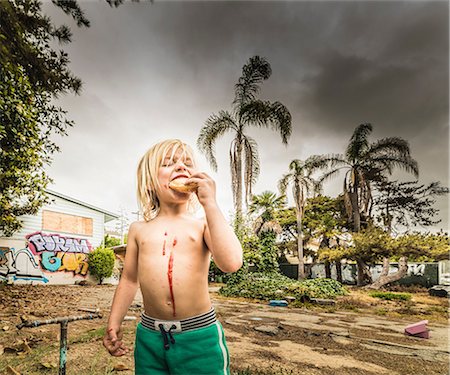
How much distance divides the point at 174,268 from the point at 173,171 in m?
0.45

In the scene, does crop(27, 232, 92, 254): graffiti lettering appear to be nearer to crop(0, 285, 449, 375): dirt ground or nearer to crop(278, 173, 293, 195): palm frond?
crop(0, 285, 449, 375): dirt ground

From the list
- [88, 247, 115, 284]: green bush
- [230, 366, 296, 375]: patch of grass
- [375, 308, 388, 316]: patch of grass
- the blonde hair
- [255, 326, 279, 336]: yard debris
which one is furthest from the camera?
[88, 247, 115, 284]: green bush

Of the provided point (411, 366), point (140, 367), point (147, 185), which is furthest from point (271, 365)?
point (147, 185)

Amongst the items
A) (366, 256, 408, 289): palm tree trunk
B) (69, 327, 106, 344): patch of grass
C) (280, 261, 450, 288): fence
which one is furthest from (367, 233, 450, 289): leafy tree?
(69, 327, 106, 344): patch of grass

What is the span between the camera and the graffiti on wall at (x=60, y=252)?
14.3m

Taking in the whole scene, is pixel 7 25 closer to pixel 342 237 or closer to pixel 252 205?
pixel 252 205

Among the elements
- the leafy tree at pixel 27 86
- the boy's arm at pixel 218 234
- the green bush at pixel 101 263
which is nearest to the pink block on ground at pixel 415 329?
the boy's arm at pixel 218 234

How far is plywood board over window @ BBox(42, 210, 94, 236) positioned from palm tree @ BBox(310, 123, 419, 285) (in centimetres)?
1430

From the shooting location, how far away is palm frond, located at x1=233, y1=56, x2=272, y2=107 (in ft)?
46.6

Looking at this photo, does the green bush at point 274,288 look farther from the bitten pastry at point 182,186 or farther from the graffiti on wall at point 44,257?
the bitten pastry at point 182,186

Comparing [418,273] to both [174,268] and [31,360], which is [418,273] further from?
[174,268]

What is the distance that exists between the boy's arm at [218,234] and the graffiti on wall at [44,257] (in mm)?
15734

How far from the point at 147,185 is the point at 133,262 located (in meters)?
0.39

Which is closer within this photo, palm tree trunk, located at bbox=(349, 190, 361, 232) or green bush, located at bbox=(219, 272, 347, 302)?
green bush, located at bbox=(219, 272, 347, 302)
